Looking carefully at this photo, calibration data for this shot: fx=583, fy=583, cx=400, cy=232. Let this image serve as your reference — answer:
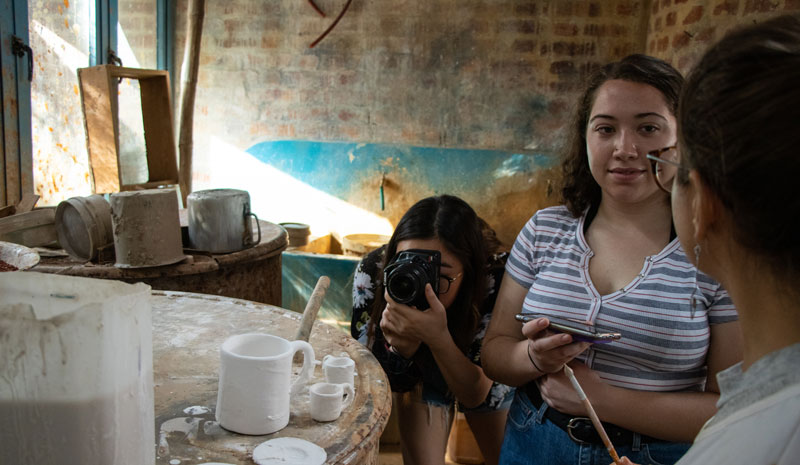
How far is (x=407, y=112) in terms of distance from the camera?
4949 mm

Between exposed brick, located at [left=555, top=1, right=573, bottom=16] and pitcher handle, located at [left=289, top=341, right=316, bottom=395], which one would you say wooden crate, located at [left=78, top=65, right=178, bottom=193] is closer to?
pitcher handle, located at [left=289, top=341, right=316, bottom=395]

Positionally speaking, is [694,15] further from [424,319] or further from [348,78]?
[424,319]

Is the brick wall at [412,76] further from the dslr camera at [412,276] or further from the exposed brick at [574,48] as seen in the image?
the dslr camera at [412,276]

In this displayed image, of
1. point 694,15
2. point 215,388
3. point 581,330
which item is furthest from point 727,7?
point 215,388

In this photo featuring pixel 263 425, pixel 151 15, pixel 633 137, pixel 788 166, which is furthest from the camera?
pixel 151 15

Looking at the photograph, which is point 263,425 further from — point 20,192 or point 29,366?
point 20,192

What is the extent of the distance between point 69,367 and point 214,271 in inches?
67.3

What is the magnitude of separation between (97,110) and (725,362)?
3.36 meters

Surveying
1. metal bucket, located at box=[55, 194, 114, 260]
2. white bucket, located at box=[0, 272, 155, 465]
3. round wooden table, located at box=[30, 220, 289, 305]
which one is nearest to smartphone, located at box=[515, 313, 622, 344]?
white bucket, located at box=[0, 272, 155, 465]

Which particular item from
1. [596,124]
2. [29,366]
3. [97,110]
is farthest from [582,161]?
[97,110]

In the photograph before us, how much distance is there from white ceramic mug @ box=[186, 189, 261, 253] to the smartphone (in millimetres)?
1455

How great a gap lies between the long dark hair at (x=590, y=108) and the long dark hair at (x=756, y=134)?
721 mm

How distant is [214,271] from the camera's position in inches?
92.3

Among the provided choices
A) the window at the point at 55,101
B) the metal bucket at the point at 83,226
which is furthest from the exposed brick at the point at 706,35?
the window at the point at 55,101
